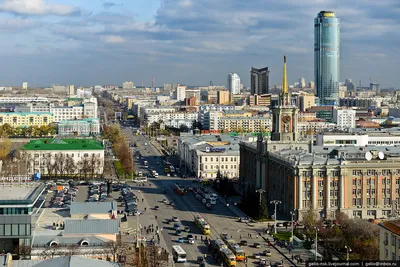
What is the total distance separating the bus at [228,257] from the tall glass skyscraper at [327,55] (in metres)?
137

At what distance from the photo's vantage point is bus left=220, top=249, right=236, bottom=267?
82.1ft

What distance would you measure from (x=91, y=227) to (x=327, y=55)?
14945 cm

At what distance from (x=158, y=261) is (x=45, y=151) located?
32.9 m

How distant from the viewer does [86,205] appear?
27375mm

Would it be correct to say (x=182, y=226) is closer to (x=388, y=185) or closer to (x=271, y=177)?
(x=271, y=177)

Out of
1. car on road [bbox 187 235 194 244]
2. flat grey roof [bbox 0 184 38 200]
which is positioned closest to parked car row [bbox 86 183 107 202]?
car on road [bbox 187 235 194 244]

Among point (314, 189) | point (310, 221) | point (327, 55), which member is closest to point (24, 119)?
point (314, 189)

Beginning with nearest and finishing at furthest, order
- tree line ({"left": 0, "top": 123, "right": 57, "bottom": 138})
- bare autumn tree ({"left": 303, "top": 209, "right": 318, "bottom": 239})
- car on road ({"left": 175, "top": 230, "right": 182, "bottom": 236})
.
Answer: bare autumn tree ({"left": 303, "top": 209, "right": 318, "bottom": 239}) → car on road ({"left": 175, "top": 230, "right": 182, "bottom": 236}) → tree line ({"left": 0, "top": 123, "right": 57, "bottom": 138})

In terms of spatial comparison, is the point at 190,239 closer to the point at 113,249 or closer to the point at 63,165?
the point at 113,249

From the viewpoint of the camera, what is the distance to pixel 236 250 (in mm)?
26438

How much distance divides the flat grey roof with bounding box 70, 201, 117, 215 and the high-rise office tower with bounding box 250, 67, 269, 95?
13909 centimetres

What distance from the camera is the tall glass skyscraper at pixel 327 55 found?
162m

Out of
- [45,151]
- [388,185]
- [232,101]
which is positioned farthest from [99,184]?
[232,101]

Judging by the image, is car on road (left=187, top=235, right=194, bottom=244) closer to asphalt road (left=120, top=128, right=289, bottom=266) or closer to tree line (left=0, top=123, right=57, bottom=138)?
asphalt road (left=120, top=128, right=289, bottom=266)
